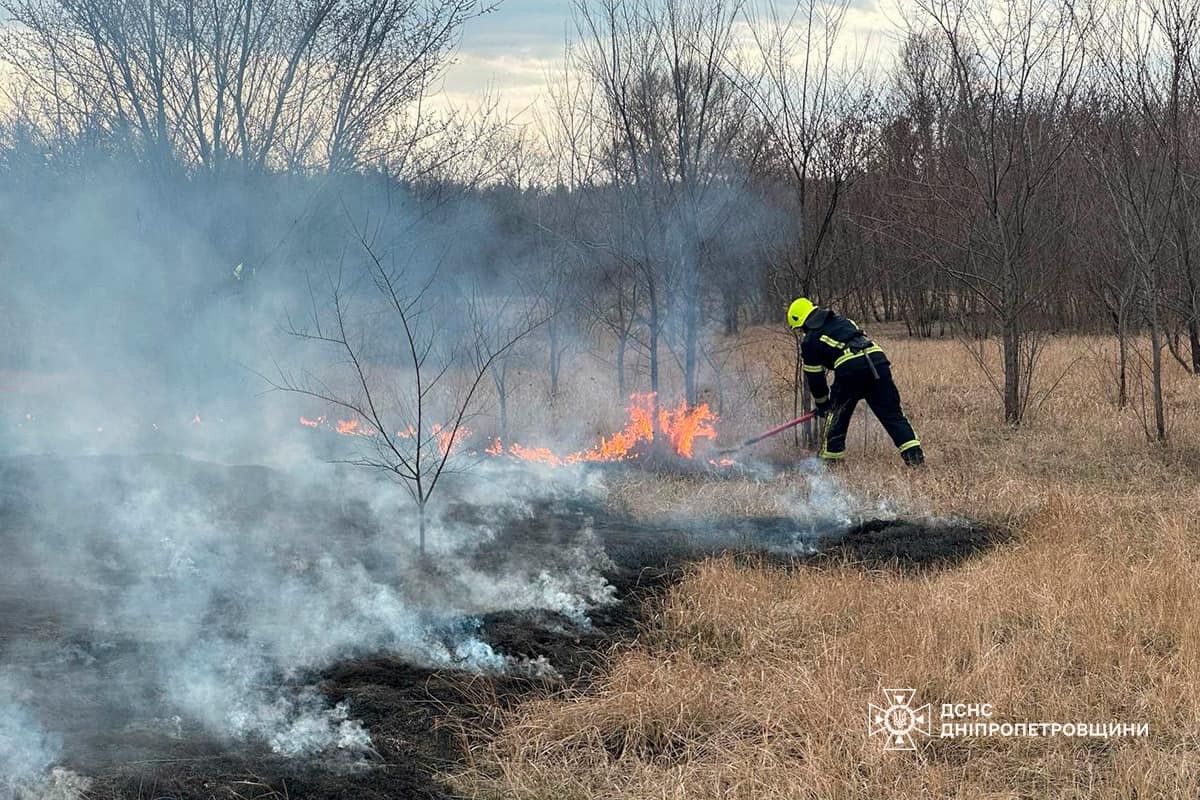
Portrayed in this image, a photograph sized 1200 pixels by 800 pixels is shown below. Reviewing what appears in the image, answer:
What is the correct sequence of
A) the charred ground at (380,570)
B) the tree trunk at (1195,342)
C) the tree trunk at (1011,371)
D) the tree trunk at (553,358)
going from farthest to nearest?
the tree trunk at (553,358)
the tree trunk at (1195,342)
the tree trunk at (1011,371)
the charred ground at (380,570)

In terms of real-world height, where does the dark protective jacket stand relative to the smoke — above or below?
above

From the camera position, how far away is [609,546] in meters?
6.64

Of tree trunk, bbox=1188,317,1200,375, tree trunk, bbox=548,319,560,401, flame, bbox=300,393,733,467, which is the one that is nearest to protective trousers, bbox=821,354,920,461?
flame, bbox=300,393,733,467

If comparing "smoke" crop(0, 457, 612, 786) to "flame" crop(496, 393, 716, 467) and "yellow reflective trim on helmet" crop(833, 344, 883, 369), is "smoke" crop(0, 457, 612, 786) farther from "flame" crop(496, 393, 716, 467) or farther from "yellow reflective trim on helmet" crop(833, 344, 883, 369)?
"yellow reflective trim on helmet" crop(833, 344, 883, 369)

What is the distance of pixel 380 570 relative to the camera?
226 inches

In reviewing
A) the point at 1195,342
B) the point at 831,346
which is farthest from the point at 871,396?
the point at 1195,342

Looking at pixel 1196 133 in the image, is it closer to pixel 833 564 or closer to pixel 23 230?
pixel 833 564

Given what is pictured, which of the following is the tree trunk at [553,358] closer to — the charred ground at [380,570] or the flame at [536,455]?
the flame at [536,455]

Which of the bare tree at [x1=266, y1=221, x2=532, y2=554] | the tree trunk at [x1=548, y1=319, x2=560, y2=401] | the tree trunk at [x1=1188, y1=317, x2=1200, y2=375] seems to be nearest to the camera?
the bare tree at [x1=266, y1=221, x2=532, y2=554]

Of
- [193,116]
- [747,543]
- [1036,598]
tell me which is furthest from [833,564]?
[193,116]

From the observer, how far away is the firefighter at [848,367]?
8.41 m

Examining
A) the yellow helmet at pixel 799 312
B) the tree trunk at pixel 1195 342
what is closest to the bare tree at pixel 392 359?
the yellow helmet at pixel 799 312

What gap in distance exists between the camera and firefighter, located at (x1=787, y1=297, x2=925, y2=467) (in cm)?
841

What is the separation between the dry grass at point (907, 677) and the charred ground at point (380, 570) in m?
0.30
